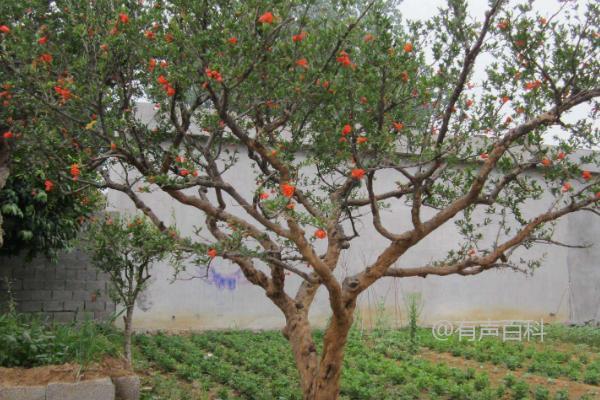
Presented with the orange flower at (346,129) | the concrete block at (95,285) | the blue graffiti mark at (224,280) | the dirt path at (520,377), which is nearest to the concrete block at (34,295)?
the concrete block at (95,285)

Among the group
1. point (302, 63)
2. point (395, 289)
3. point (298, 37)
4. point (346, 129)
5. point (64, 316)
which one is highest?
point (298, 37)

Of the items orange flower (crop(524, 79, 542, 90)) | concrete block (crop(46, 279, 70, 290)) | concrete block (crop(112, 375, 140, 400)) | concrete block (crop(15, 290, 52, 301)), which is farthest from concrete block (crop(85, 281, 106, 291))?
orange flower (crop(524, 79, 542, 90))

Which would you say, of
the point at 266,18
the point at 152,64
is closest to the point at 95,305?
the point at 152,64

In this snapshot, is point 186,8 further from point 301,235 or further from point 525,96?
point 525,96

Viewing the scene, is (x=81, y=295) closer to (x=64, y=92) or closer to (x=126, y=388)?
(x=126, y=388)

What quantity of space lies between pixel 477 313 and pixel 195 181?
7.16 metres

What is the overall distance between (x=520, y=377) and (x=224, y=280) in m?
4.12

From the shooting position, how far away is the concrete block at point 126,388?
4734 mm

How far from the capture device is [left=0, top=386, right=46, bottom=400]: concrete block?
4.28 m

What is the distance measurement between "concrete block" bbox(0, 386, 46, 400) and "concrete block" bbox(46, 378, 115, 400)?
0.05 m

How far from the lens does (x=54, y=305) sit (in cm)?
754

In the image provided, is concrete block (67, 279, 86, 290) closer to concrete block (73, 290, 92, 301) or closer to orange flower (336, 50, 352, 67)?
concrete block (73, 290, 92, 301)

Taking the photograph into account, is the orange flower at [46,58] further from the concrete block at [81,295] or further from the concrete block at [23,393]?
the concrete block at [81,295]

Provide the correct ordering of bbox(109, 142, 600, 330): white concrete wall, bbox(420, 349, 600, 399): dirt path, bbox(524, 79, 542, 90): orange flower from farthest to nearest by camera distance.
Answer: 1. bbox(109, 142, 600, 330): white concrete wall
2. bbox(420, 349, 600, 399): dirt path
3. bbox(524, 79, 542, 90): orange flower
